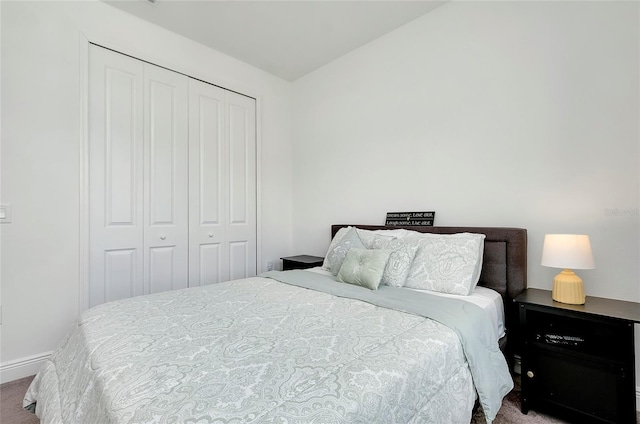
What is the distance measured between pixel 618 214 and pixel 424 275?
1188 millimetres

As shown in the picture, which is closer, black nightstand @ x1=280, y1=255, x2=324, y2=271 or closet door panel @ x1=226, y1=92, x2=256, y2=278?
black nightstand @ x1=280, y1=255, x2=324, y2=271

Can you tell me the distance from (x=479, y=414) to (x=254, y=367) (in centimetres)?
145

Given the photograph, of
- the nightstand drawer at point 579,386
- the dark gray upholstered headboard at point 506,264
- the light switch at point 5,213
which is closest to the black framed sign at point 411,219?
the dark gray upholstered headboard at point 506,264

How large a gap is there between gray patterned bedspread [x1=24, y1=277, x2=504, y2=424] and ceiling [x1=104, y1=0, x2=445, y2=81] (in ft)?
7.97

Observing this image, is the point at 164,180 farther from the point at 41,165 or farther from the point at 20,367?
the point at 20,367

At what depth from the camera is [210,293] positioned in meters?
1.90

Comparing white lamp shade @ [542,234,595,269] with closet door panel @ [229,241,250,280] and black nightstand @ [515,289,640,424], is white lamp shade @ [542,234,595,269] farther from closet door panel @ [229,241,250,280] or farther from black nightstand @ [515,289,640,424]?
closet door panel @ [229,241,250,280]

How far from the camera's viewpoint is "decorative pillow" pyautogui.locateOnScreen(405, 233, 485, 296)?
189cm

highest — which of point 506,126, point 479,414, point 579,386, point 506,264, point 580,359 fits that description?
point 506,126

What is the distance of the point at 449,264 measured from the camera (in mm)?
1955

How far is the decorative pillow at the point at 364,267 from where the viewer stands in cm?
196

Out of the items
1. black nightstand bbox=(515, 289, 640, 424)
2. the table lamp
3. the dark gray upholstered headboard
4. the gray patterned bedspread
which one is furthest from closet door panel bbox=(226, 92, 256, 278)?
the table lamp

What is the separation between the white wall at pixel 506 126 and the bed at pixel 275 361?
3.03 feet

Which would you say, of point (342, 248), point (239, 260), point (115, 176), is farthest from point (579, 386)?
point (115, 176)
